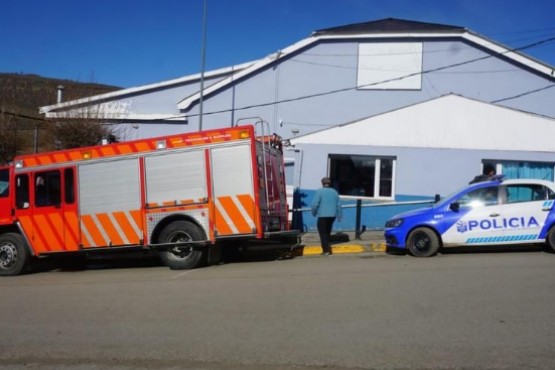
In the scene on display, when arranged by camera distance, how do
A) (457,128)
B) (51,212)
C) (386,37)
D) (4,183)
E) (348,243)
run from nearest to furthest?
(51,212), (4,183), (348,243), (457,128), (386,37)

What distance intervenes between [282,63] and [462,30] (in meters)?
6.79

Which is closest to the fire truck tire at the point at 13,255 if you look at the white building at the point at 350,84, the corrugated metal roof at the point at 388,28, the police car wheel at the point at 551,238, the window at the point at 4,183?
the window at the point at 4,183

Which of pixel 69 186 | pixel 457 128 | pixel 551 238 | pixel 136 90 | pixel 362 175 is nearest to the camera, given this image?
pixel 551 238

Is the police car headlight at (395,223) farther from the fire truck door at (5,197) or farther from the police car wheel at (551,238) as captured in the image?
the fire truck door at (5,197)

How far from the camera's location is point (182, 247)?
10.7 metres

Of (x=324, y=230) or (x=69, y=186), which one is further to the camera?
(x=324, y=230)

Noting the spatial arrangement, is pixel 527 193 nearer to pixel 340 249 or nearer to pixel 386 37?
pixel 340 249

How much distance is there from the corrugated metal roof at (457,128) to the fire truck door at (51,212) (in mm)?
8623

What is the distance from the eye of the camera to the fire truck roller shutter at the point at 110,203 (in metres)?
11.0

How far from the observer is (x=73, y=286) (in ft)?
31.6

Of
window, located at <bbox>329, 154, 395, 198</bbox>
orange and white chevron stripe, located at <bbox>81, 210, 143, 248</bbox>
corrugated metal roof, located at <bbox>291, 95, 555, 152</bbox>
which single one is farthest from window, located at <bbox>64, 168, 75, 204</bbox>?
corrugated metal roof, located at <bbox>291, 95, 555, 152</bbox>

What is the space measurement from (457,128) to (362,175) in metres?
3.13

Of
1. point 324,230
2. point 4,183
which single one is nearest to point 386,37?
point 324,230

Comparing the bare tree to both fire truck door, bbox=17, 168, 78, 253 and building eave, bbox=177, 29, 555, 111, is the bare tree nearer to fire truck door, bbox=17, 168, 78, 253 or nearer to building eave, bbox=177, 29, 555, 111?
building eave, bbox=177, 29, 555, 111
